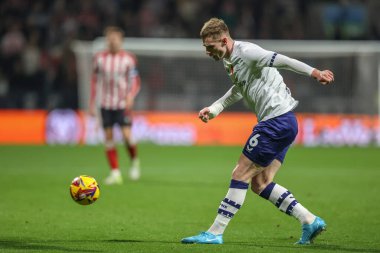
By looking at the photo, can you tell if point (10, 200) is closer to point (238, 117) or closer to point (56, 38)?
point (238, 117)

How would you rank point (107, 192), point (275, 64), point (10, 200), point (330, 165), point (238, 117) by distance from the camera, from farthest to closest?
point (238, 117), point (330, 165), point (107, 192), point (10, 200), point (275, 64)

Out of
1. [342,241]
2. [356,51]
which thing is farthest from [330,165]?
[342,241]

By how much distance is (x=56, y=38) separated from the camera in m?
24.4

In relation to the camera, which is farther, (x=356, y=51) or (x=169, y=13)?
(x=169, y=13)

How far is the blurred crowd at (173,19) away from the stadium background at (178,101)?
3cm

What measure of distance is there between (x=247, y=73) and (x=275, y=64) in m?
0.39

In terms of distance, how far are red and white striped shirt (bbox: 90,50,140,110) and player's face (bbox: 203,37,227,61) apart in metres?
6.54

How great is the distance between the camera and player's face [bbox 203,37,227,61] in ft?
24.0

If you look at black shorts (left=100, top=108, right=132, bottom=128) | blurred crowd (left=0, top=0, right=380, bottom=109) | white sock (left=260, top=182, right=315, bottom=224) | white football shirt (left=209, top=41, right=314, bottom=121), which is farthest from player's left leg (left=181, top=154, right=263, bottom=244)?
blurred crowd (left=0, top=0, right=380, bottom=109)

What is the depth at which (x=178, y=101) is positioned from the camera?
22.2 metres

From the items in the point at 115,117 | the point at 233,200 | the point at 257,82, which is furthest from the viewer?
the point at 115,117

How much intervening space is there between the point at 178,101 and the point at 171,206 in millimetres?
11827

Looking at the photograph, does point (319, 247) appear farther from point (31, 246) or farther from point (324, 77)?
point (31, 246)

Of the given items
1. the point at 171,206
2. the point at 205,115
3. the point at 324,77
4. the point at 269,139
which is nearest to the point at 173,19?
the point at 171,206
